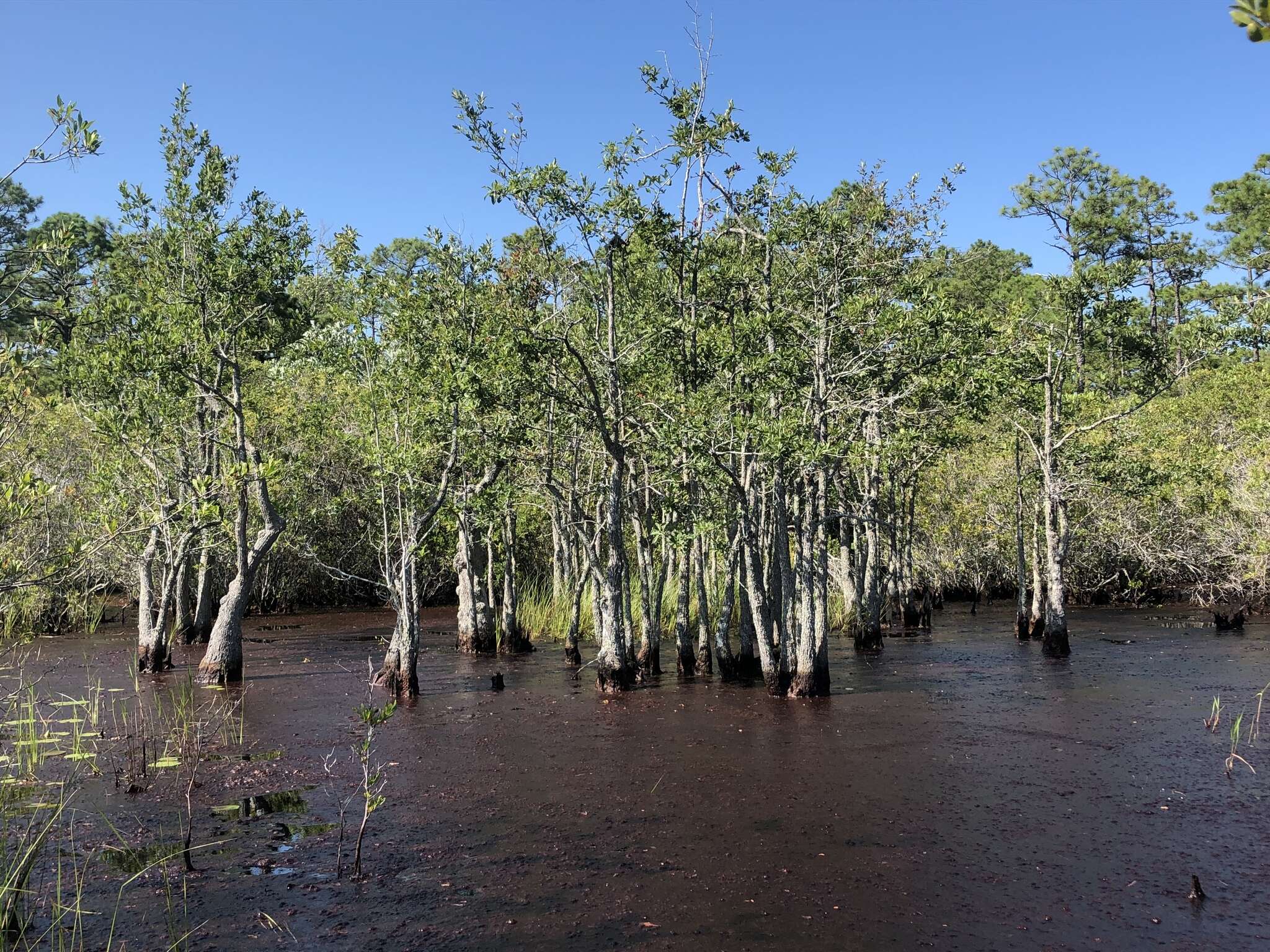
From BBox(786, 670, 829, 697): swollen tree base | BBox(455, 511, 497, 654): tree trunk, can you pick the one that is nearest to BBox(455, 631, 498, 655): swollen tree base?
BBox(455, 511, 497, 654): tree trunk

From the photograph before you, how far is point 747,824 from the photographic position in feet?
24.8

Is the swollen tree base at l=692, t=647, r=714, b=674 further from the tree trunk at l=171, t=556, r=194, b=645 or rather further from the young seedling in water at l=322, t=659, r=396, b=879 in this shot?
the tree trunk at l=171, t=556, r=194, b=645

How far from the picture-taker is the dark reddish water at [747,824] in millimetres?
5715

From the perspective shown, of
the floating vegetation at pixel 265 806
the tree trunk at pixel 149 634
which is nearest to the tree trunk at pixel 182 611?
the tree trunk at pixel 149 634

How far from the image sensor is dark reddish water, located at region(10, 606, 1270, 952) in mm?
5715

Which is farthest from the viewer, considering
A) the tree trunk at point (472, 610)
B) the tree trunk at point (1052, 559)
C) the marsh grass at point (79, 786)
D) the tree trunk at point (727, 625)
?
the tree trunk at point (472, 610)

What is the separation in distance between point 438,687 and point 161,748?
15.5 ft

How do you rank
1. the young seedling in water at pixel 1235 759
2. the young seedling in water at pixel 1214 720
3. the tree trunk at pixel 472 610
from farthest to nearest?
1. the tree trunk at pixel 472 610
2. the young seedling in water at pixel 1214 720
3. the young seedling in water at pixel 1235 759

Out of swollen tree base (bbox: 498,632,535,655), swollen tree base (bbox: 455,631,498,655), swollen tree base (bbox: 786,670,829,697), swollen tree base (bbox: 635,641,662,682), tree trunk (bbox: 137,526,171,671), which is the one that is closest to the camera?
swollen tree base (bbox: 786,670,829,697)

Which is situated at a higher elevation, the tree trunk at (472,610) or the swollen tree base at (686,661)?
the tree trunk at (472,610)

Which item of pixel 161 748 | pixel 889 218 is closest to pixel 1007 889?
pixel 161 748

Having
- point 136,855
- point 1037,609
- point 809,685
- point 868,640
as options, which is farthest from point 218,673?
point 1037,609

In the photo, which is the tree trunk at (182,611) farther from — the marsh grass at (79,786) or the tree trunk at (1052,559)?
Answer: the tree trunk at (1052,559)

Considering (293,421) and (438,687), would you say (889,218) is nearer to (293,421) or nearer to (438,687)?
(438,687)
